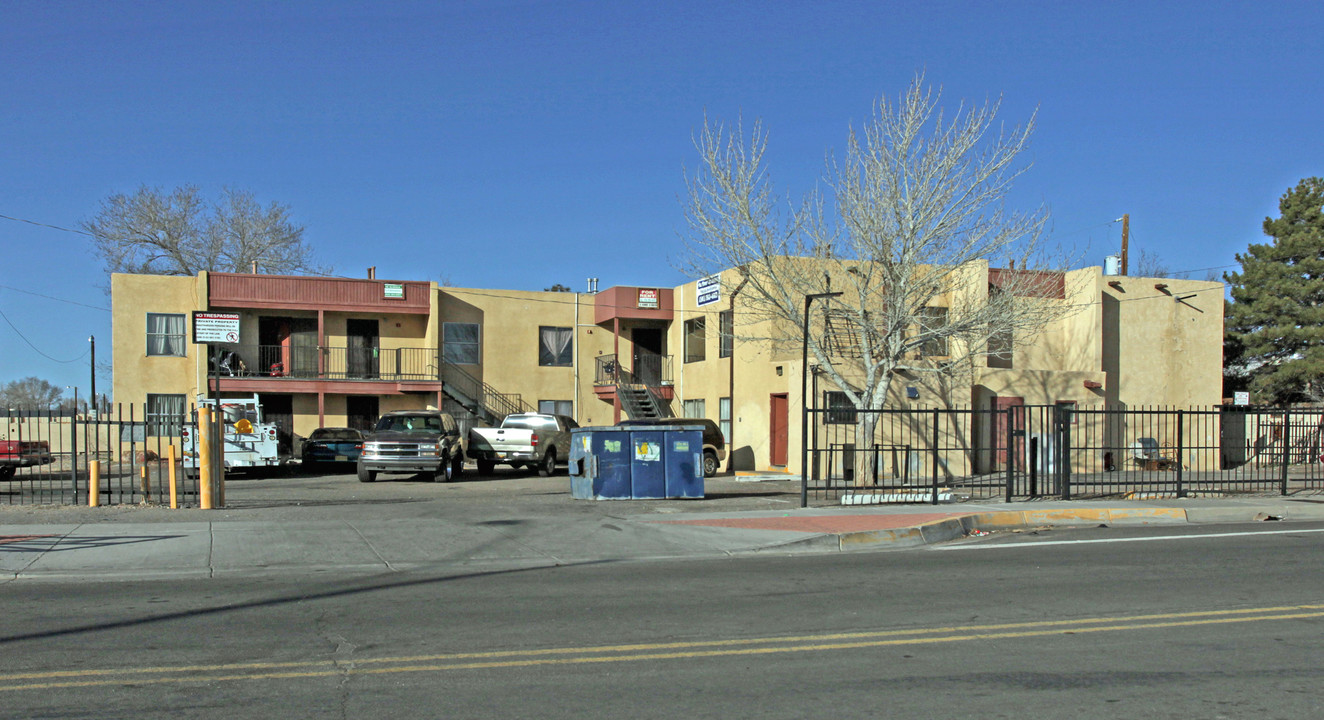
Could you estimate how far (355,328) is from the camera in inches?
1435

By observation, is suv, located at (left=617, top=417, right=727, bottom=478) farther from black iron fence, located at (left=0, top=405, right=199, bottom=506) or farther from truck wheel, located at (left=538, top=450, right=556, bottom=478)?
black iron fence, located at (left=0, top=405, right=199, bottom=506)

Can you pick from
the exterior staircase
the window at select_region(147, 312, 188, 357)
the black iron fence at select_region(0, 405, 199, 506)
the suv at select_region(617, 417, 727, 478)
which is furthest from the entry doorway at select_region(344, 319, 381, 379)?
the suv at select_region(617, 417, 727, 478)

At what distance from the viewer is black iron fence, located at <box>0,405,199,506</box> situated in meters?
16.3

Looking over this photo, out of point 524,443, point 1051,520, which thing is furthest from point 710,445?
point 1051,520

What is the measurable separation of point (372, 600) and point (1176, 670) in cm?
632

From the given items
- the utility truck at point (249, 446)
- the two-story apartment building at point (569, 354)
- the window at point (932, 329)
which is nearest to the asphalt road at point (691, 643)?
the window at point (932, 329)

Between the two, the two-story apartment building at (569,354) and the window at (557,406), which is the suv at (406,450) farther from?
the window at (557,406)

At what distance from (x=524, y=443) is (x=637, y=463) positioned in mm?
9934

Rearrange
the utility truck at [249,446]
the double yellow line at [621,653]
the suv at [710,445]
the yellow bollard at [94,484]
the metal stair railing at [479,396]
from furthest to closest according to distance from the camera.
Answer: the metal stair railing at [479,396], the suv at [710,445], the utility truck at [249,446], the yellow bollard at [94,484], the double yellow line at [621,653]

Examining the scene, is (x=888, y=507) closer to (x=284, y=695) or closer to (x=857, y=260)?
(x=857, y=260)

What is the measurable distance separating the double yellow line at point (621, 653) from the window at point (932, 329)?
16.3m

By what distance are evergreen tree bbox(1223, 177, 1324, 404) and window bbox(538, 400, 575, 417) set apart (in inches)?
999

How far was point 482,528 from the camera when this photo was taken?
14.1 metres

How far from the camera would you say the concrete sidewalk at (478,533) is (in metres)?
11.3
